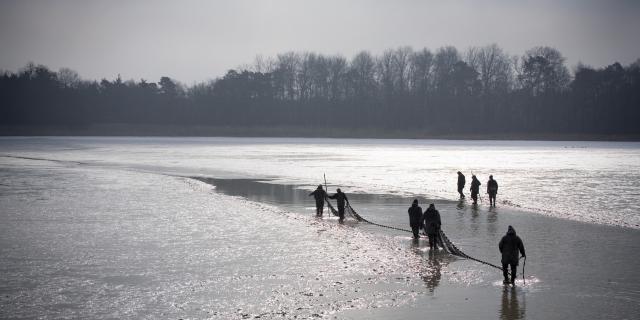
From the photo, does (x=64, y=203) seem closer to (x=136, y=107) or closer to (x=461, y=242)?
(x=461, y=242)

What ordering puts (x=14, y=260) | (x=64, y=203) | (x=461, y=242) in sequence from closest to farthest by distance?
(x=14, y=260) < (x=461, y=242) < (x=64, y=203)

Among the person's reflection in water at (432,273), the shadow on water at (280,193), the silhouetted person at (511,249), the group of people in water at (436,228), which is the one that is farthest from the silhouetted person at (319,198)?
the silhouetted person at (511,249)

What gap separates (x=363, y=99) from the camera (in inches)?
5807

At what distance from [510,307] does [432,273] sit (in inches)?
111

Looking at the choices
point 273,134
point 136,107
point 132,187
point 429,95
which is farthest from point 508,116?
point 132,187

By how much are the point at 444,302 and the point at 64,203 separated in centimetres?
2046

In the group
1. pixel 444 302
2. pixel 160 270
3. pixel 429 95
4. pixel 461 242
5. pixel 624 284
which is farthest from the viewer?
pixel 429 95

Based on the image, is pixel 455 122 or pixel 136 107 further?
pixel 136 107

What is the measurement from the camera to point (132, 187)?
34750 millimetres

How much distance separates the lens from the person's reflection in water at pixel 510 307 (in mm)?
11641

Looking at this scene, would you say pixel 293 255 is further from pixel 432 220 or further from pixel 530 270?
pixel 530 270

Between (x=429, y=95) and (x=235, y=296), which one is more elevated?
(x=429, y=95)

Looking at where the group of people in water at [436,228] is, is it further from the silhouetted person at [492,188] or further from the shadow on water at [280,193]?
the shadow on water at [280,193]

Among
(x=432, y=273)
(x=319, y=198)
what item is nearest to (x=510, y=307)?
(x=432, y=273)
